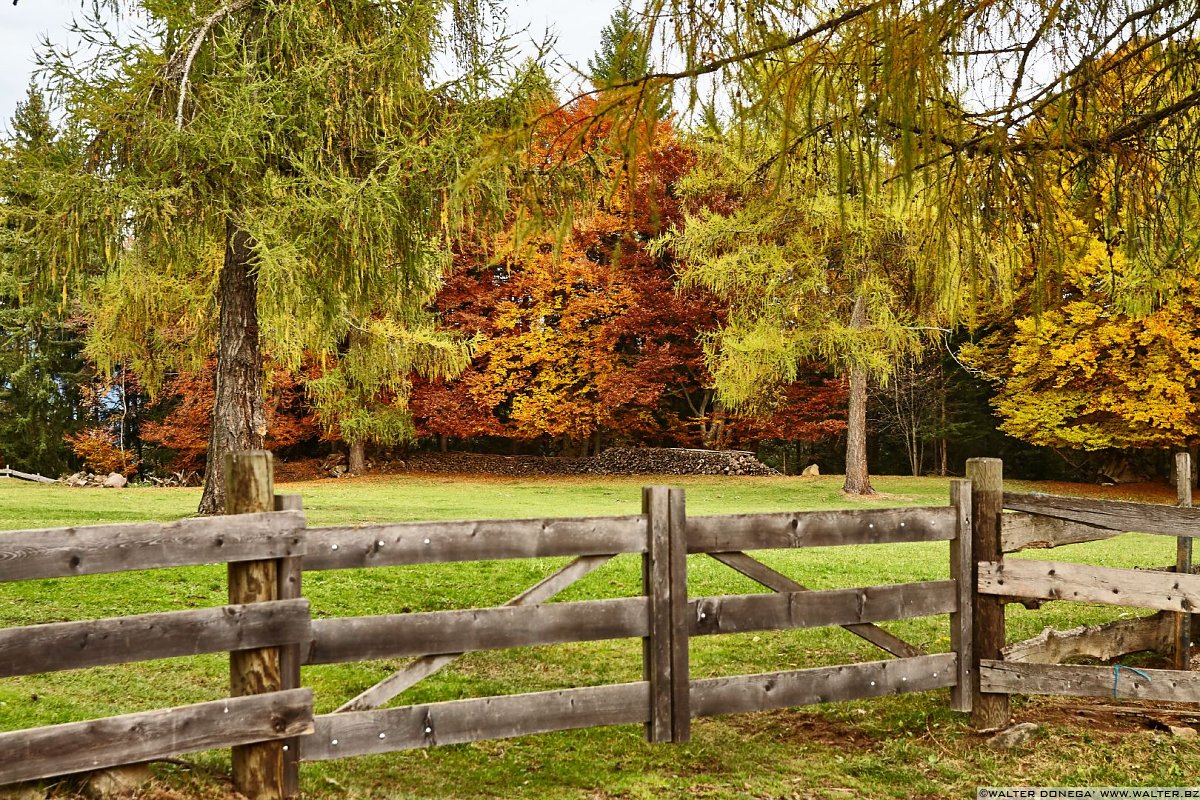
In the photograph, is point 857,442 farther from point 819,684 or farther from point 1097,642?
point 819,684

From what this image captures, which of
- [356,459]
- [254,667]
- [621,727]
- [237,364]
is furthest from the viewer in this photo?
[356,459]

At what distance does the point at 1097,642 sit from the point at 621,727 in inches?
130

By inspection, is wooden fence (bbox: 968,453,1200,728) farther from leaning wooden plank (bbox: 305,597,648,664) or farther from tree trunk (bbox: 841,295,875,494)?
tree trunk (bbox: 841,295,875,494)

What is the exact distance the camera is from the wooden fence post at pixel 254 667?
443 cm

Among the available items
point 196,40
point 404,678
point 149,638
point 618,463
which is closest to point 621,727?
point 404,678

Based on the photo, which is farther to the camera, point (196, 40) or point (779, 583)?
point (196, 40)

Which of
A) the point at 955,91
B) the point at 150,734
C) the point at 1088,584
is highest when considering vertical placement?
the point at 955,91

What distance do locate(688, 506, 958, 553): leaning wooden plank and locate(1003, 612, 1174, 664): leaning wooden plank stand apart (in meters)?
1.02

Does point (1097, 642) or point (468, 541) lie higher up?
point (468, 541)

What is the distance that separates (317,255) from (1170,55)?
1022 cm

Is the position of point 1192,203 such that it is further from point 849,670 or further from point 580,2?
point 580,2

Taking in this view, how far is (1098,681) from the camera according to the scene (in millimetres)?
5918

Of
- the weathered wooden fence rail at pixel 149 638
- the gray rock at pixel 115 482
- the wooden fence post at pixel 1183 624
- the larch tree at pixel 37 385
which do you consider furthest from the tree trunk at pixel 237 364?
the larch tree at pixel 37 385

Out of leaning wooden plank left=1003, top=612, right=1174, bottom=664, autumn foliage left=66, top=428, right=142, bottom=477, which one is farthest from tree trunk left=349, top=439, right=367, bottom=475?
leaning wooden plank left=1003, top=612, right=1174, bottom=664
